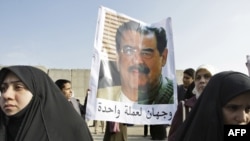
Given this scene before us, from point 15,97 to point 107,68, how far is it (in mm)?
2353

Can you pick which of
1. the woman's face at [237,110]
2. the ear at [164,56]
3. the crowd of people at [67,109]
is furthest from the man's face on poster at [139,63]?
the woman's face at [237,110]

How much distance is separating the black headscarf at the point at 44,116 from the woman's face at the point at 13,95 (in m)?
0.03

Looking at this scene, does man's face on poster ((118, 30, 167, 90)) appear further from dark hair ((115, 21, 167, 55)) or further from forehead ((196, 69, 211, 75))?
forehead ((196, 69, 211, 75))

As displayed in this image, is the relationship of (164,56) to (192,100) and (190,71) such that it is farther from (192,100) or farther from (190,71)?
(192,100)

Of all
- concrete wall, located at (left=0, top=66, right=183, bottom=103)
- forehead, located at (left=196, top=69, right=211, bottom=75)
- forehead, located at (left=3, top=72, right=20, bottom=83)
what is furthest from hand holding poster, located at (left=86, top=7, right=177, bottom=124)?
concrete wall, located at (left=0, top=66, right=183, bottom=103)

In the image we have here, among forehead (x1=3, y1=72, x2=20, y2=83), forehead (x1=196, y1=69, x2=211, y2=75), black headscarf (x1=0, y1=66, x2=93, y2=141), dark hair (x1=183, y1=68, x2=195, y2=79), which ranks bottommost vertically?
black headscarf (x1=0, y1=66, x2=93, y2=141)

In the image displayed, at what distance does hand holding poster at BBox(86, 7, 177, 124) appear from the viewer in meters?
4.54

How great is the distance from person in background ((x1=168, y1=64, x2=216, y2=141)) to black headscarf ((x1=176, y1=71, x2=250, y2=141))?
3.50ft

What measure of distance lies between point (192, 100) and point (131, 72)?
1.69 meters

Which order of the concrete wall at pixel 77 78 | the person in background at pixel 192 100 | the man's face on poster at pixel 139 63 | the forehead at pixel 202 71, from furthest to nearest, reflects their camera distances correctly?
1. the concrete wall at pixel 77 78
2. the man's face on poster at pixel 139 63
3. the forehead at pixel 202 71
4. the person in background at pixel 192 100

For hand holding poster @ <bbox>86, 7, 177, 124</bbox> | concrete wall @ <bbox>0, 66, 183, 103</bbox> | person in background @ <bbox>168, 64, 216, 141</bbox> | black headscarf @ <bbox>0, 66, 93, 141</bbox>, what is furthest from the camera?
concrete wall @ <bbox>0, 66, 183, 103</bbox>

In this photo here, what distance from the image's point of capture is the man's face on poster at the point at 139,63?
4.79 meters

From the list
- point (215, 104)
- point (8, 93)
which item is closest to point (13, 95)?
point (8, 93)

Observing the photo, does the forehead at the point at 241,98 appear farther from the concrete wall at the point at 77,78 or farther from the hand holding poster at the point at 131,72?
the concrete wall at the point at 77,78
